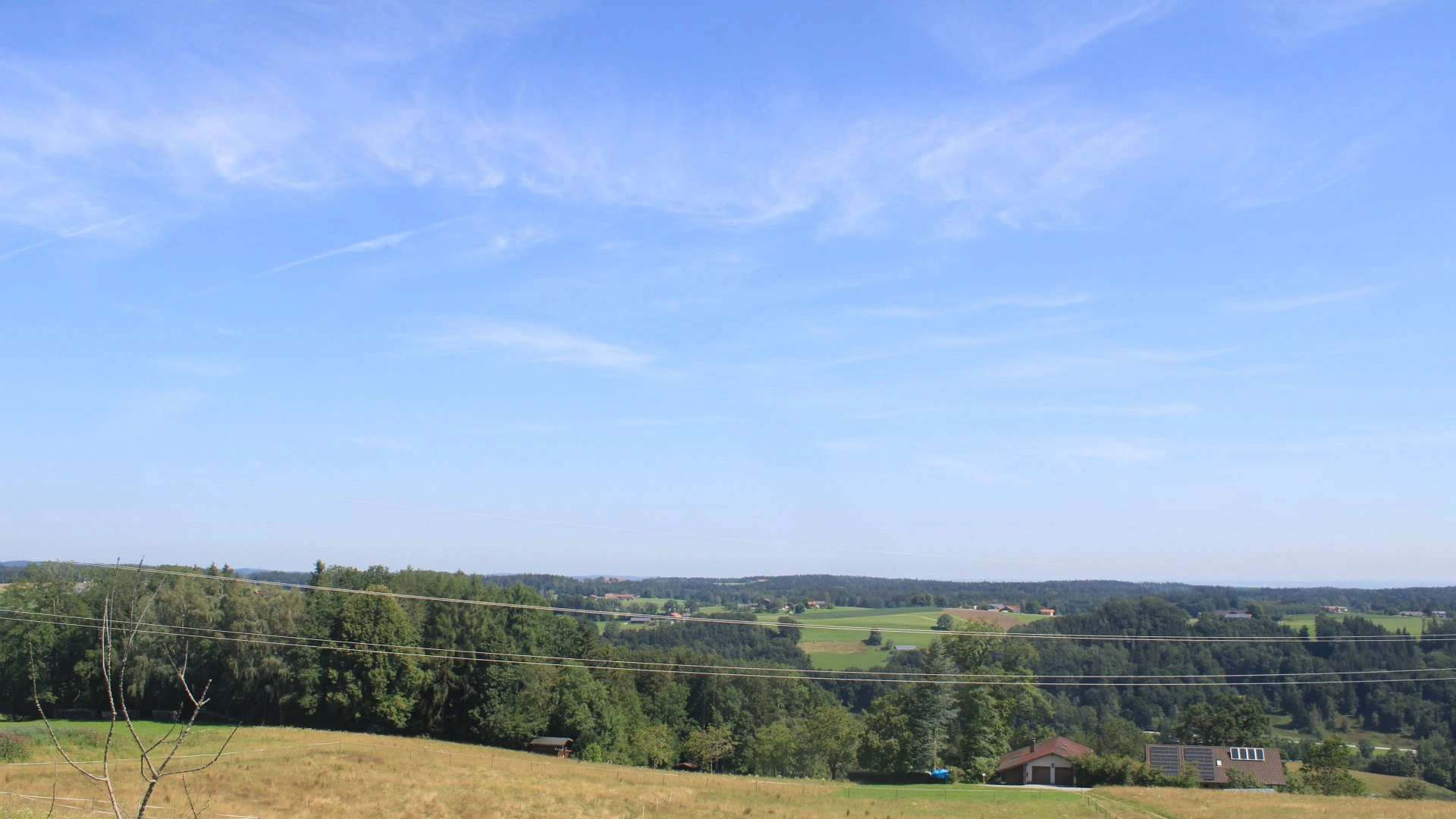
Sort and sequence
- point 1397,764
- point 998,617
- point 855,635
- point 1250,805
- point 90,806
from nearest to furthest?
1. point 90,806
2. point 1250,805
3. point 998,617
4. point 1397,764
5. point 855,635

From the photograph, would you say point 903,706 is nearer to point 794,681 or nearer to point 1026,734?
point 1026,734

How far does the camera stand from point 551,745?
2579 inches

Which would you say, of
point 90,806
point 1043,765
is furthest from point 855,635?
point 90,806

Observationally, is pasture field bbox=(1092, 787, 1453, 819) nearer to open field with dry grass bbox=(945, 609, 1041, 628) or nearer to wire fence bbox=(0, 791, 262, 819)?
wire fence bbox=(0, 791, 262, 819)

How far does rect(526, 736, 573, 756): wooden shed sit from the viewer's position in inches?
2562

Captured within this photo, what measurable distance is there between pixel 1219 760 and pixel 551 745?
4845 centimetres

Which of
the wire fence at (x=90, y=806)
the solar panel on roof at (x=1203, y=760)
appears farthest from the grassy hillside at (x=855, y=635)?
the wire fence at (x=90, y=806)

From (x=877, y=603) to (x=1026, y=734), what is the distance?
97223 mm

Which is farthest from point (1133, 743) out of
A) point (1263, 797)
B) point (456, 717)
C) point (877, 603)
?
point (877, 603)

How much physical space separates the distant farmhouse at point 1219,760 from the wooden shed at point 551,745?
138 ft

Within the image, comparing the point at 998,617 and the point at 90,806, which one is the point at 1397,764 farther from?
the point at 90,806

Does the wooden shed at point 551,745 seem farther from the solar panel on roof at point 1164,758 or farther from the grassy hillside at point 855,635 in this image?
the grassy hillside at point 855,635

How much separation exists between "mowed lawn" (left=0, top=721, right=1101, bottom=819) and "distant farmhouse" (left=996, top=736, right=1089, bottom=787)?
25168 millimetres

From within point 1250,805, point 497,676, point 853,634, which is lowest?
point 853,634
